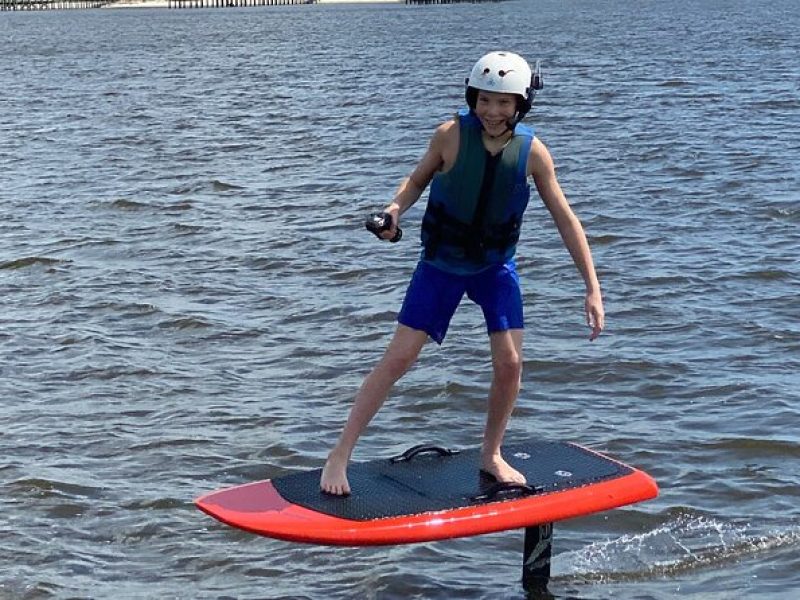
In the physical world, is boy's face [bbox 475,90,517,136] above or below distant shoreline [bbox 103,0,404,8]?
above

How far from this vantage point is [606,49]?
52281mm

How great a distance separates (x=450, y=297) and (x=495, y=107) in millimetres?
898

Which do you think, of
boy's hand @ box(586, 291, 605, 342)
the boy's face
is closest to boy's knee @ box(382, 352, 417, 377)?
boy's hand @ box(586, 291, 605, 342)

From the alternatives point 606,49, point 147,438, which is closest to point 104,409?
point 147,438

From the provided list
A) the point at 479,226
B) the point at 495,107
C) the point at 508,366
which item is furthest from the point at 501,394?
the point at 495,107

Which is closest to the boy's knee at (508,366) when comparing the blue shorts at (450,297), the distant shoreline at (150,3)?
the blue shorts at (450,297)

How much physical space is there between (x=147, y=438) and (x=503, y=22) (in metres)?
85.8

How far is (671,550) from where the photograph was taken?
25.3ft

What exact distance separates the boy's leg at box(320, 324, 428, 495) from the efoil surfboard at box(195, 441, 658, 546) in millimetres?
97

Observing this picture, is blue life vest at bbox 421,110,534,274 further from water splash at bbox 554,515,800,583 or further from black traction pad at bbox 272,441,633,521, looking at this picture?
water splash at bbox 554,515,800,583

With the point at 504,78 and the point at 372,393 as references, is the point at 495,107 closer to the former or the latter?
the point at 504,78

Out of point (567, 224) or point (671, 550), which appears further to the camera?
point (671, 550)

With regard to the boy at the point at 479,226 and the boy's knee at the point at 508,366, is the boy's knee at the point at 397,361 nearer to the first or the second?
the boy at the point at 479,226

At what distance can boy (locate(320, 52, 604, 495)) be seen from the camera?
252 inches
